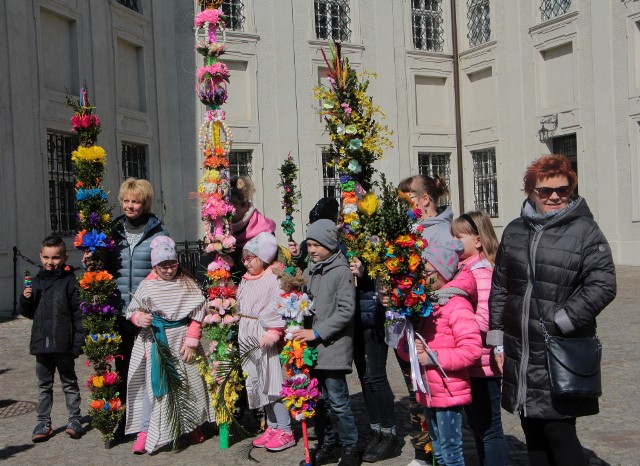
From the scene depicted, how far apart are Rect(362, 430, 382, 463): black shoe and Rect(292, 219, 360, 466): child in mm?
89

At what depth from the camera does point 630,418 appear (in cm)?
615

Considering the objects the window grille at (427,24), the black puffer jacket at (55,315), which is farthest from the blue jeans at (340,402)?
the window grille at (427,24)

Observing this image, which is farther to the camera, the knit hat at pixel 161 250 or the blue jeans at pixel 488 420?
the knit hat at pixel 161 250

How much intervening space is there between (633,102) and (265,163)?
972 cm

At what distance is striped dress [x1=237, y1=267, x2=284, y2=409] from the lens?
5.84 metres

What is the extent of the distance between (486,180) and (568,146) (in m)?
3.44

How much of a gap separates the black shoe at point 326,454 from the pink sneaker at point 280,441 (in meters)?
0.43

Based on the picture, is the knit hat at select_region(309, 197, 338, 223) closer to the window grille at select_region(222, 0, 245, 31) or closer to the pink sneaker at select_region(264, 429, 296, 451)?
the pink sneaker at select_region(264, 429, 296, 451)

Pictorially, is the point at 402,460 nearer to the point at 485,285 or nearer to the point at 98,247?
the point at 485,285

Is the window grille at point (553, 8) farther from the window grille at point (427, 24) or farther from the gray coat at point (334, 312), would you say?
the gray coat at point (334, 312)

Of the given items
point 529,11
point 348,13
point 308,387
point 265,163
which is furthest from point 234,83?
point 308,387

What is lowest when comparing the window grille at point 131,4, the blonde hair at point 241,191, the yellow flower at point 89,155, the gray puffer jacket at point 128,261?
the gray puffer jacket at point 128,261

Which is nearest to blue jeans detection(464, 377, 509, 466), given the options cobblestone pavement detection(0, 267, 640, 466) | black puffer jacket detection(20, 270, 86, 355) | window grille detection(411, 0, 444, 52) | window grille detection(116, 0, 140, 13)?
cobblestone pavement detection(0, 267, 640, 466)

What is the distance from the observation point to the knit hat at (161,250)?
598 centimetres
